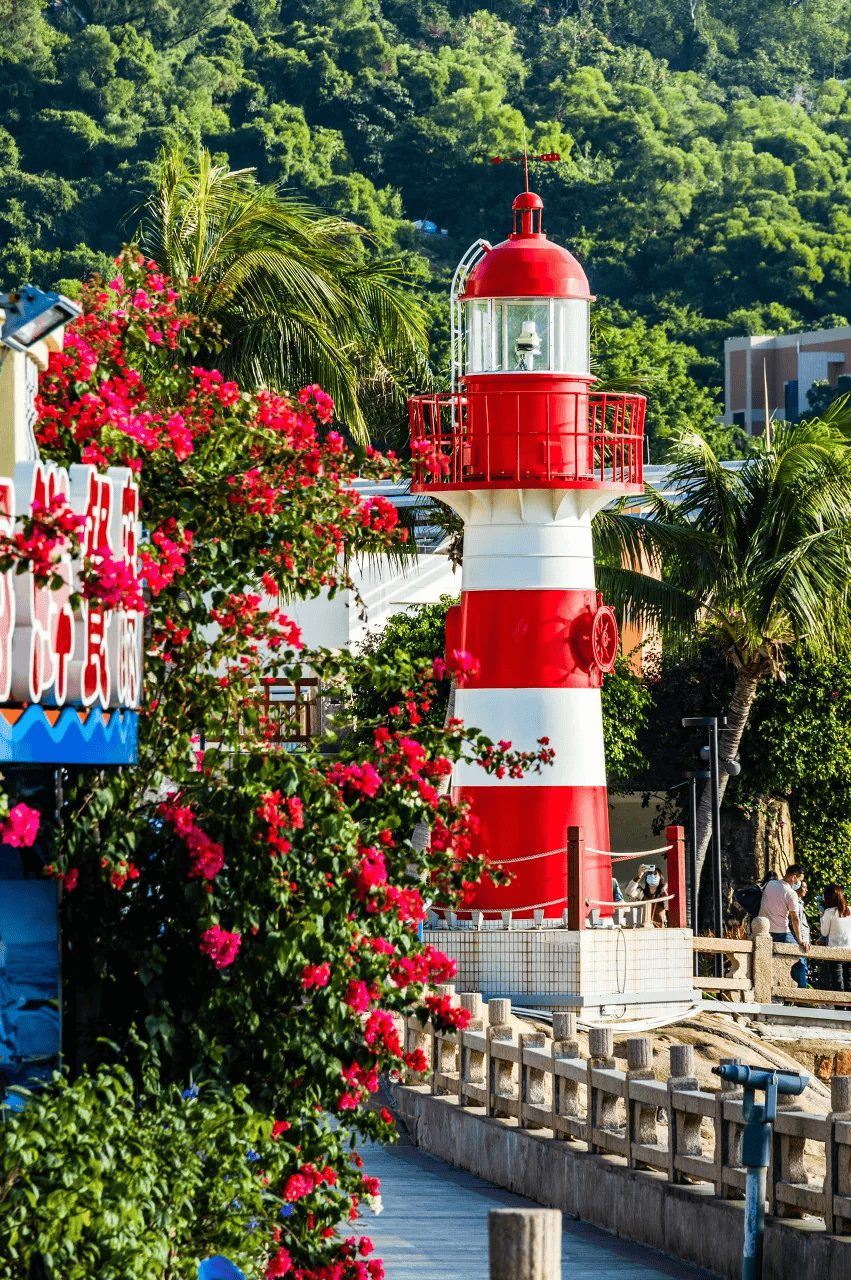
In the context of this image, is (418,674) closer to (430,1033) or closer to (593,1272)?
(593,1272)

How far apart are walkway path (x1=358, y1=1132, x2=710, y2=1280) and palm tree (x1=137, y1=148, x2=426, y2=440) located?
7758 mm

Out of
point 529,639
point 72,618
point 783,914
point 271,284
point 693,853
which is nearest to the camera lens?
point 72,618

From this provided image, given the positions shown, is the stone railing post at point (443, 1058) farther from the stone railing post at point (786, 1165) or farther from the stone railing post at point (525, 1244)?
the stone railing post at point (525, 1244)

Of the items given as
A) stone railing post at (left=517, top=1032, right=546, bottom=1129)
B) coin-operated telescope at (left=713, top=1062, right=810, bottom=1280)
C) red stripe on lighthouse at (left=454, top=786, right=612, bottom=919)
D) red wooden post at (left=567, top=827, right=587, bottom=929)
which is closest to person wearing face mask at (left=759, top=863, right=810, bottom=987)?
red stripe on lighthouse at (left=454, top=786, right=612, bottom=919)

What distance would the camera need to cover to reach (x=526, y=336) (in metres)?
22.1

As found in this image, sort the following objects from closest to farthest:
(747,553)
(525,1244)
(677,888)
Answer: (525,1244) < (677,888) < (747,553)

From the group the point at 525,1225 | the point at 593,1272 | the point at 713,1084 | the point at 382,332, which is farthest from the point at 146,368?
the point at 382,332

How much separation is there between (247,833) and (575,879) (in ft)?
42.3

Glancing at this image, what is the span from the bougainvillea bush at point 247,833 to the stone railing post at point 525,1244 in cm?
213

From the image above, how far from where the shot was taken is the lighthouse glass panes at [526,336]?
2214cm

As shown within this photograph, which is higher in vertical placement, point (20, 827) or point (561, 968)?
point (20, 827)

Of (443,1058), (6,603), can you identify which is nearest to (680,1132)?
(443,1058)

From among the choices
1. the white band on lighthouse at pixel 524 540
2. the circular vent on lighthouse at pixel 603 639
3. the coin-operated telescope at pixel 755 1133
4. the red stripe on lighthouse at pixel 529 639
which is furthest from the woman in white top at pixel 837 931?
the coin-operated telescope at pixel 755 1133

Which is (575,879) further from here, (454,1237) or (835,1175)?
(835,1175)
